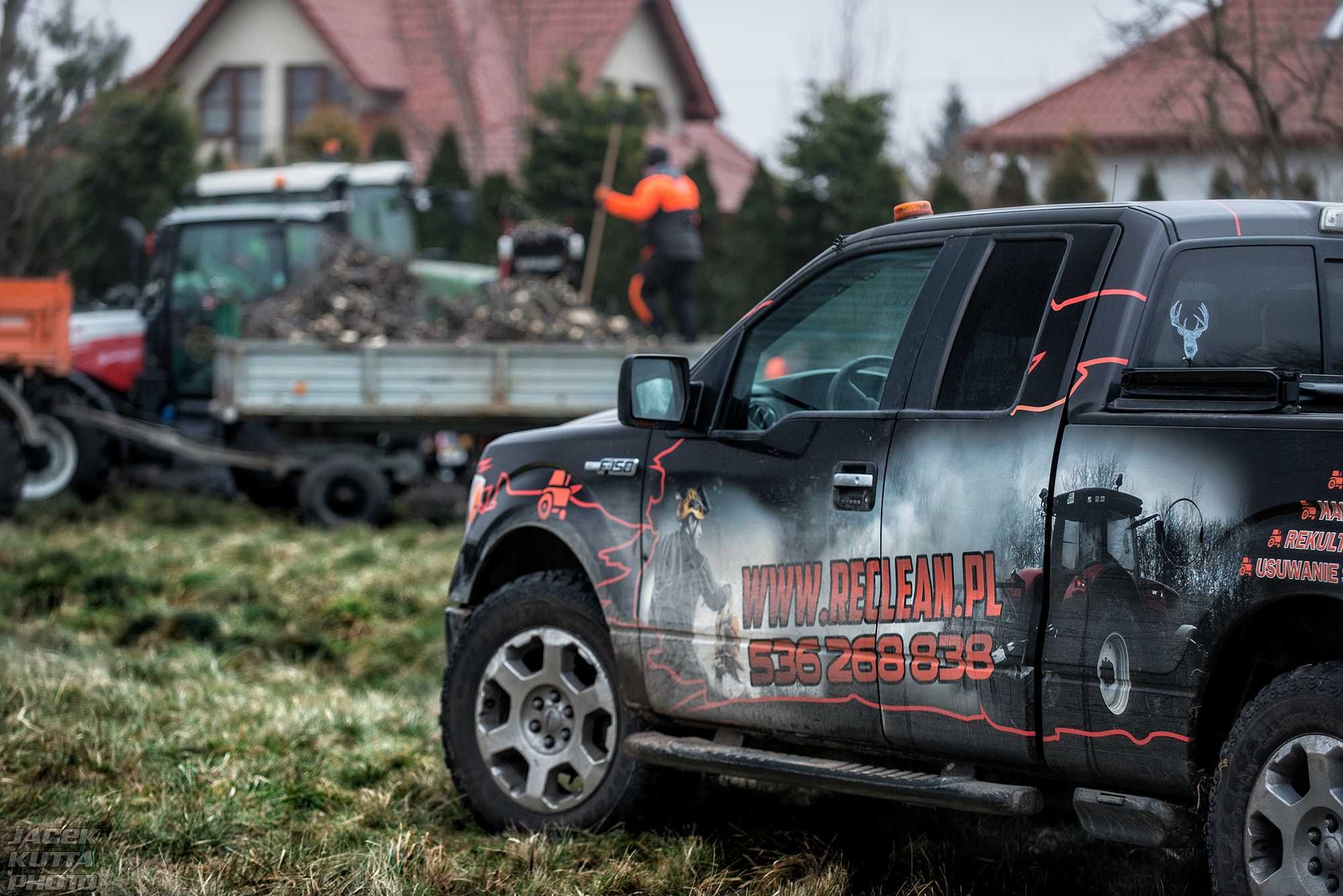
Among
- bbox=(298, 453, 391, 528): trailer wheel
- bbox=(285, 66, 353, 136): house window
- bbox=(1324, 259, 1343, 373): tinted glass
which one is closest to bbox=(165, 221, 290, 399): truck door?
bbox=(298, 453, 391, 528): trailer wheel

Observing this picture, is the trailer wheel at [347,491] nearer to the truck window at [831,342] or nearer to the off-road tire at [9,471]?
the off-road tire at [9,471]

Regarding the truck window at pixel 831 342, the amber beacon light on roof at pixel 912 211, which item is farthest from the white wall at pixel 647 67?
the amber beacon light on roof at pixel 912 211

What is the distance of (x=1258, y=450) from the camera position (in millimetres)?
3834

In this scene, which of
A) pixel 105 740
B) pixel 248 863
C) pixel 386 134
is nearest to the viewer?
pixel 248 863

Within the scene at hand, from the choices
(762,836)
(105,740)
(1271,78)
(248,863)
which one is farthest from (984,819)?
(1271,78)

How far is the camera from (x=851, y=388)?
5059mm

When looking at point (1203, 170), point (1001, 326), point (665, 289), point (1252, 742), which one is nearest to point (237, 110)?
point (665, 289)

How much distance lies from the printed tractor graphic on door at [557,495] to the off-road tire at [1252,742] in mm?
2420

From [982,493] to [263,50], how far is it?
1387 inches

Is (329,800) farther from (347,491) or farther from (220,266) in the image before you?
(220,266)

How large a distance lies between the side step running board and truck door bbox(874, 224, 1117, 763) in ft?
0.29

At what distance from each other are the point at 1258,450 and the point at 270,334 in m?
11.0

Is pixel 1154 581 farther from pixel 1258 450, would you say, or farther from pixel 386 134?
pixel 386 134

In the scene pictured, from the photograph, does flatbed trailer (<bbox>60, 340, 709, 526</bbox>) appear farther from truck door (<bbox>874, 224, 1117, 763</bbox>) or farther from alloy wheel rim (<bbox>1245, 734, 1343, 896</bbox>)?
alloy wheel rim (<bbox>1245, 734, 1343, 896</bbox>)
